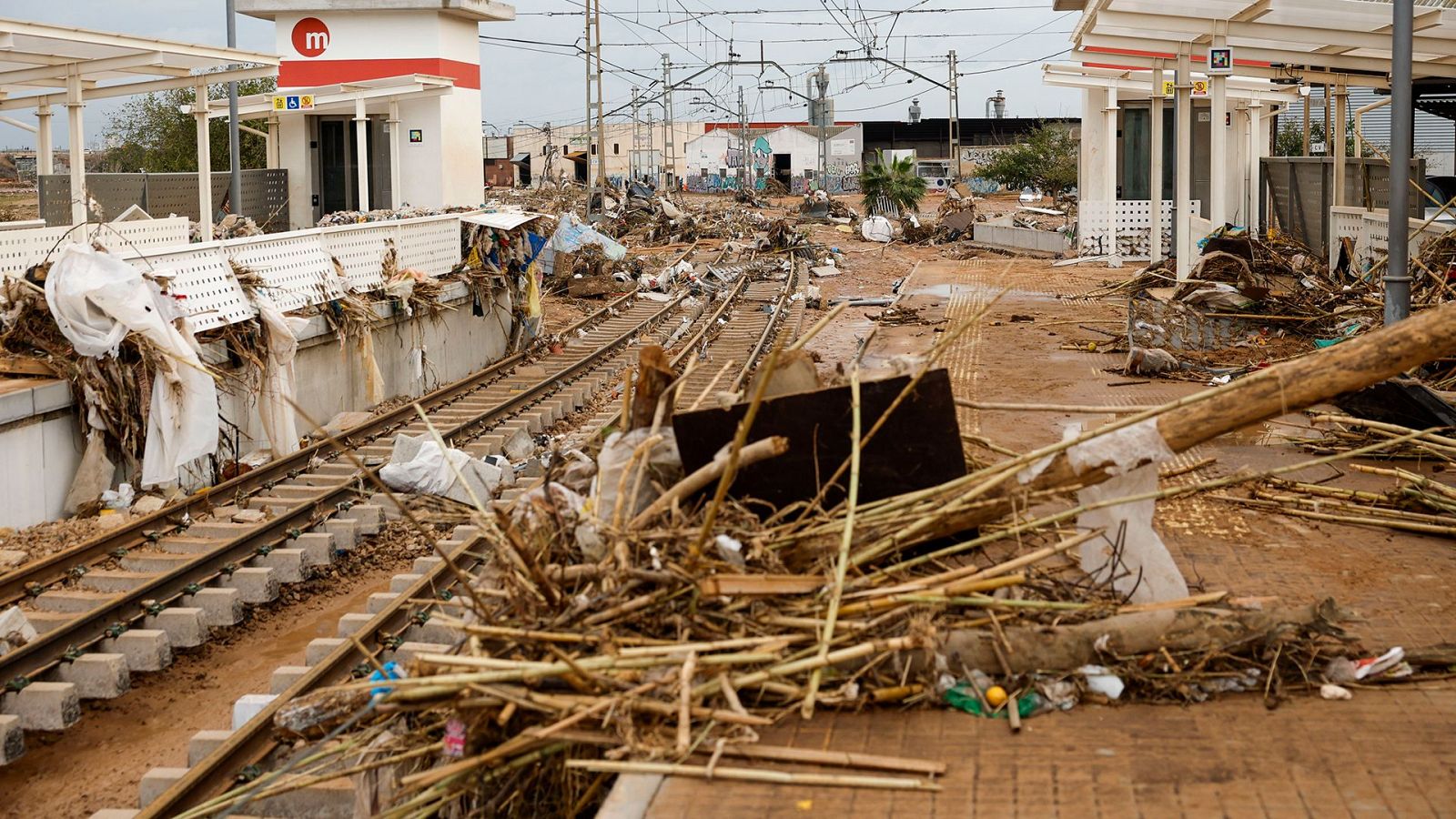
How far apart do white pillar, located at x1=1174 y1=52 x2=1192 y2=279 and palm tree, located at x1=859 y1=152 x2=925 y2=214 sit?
2991 centimetres

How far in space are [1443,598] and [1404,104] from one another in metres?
6.52

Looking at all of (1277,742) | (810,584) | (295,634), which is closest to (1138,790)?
(1277,742)

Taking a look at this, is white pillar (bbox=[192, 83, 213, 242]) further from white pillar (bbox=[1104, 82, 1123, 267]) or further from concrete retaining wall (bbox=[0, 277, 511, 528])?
white pillar (bbox=[1104, 82, 1123, 267])

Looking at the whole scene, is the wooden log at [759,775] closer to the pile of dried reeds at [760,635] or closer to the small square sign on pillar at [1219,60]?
the pile of dried reeds at [760,635]

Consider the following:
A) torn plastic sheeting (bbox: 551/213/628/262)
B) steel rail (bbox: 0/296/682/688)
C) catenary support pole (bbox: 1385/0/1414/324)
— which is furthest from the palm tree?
steel rail (bbox: 0/296/682/688)

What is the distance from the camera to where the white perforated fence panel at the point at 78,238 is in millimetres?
12203

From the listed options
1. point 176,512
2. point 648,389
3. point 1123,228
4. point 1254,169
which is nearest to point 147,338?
point 176,512

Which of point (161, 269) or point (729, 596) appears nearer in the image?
point (729, 596)

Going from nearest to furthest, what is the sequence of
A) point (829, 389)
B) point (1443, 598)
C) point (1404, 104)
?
point (829, 389) → point (1443, 598) → point (1404, 104)

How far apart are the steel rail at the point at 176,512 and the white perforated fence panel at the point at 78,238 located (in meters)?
2.24

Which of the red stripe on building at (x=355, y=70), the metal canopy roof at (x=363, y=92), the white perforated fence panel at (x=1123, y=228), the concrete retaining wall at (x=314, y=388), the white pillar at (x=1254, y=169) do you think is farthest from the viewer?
the red stripe on building at (x=355, y=70)

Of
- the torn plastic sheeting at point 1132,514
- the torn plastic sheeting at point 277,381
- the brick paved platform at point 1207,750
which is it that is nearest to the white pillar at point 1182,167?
the torn plastic sheeting at point 277,381

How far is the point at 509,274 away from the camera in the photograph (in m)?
21.6

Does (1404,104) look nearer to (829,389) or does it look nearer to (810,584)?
(829,389)
